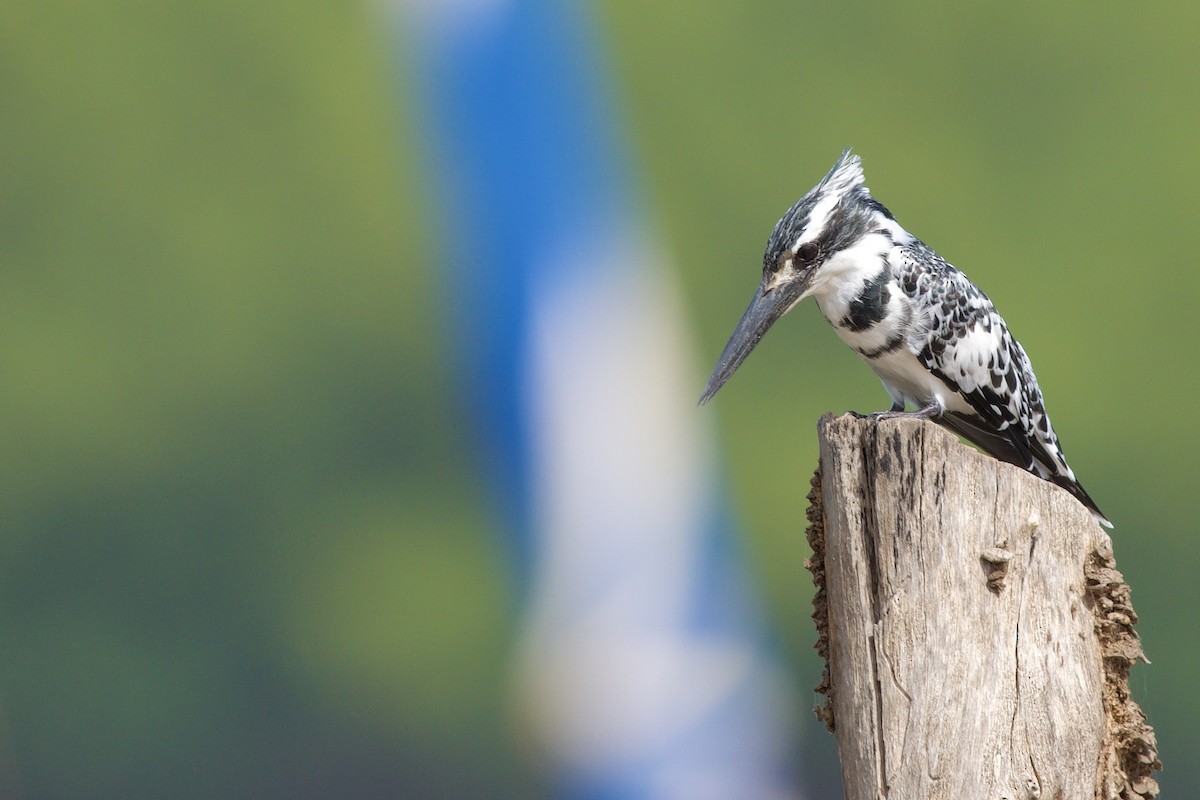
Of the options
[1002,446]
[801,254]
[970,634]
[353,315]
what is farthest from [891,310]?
[353,315]

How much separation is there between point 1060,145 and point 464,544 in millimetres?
1701

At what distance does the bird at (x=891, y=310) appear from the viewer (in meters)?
1.50

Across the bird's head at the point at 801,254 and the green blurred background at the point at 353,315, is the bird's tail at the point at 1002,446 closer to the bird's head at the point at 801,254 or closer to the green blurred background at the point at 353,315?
the bird's head at the point at 801,254

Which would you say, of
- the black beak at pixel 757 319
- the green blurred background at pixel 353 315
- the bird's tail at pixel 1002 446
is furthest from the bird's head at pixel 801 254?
the green blurred background at pixel 353 315

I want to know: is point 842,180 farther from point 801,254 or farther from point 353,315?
point 353,315

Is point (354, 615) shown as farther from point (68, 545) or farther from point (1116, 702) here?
point (1116, 702)

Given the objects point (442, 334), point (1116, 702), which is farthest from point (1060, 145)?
point (1116, 702)

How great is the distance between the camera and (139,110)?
2.82 metres

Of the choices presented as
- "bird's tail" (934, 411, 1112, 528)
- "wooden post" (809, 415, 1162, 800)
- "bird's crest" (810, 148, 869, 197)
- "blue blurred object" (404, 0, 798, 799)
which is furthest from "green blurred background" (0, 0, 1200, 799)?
"wooden post" (809, 415, 1162, 800)

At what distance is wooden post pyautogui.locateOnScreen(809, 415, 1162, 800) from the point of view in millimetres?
1084

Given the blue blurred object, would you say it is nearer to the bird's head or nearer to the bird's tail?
the bird's tail

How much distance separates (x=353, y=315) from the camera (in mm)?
2846

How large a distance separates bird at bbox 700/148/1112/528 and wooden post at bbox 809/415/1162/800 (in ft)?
1.07

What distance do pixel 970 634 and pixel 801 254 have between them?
56 centimetres
